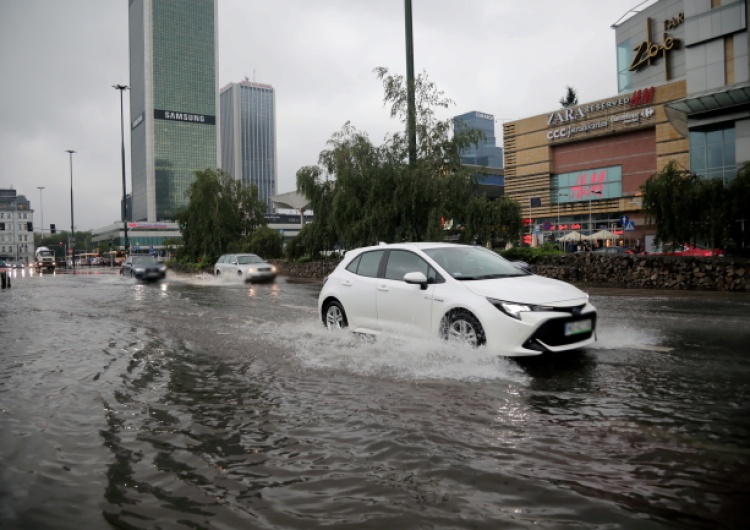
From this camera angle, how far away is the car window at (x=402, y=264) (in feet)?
25.4

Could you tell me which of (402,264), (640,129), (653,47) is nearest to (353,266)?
(402,264)

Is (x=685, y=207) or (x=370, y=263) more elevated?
(x=685, y=207)

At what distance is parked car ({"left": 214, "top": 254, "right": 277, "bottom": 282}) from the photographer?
1125 inches

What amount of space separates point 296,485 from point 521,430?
6.14 feet

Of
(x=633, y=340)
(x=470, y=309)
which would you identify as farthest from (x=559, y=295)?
(x=633, y=340)

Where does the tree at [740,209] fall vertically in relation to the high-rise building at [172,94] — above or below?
below

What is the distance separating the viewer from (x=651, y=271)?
1927cm

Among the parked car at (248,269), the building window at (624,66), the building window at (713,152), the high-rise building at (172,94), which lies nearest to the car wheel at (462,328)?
the parked car at (248,269)

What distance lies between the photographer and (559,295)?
6.73 m

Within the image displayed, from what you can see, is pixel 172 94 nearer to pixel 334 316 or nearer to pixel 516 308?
pixel 334 316

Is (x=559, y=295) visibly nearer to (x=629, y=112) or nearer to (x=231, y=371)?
(x=231, y=371)

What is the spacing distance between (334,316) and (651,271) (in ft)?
46.8

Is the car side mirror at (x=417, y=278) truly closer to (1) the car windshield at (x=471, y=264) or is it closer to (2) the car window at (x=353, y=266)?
(1) the car windshield at (x=471, y=264)

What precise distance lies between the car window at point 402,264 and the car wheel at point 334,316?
1.16m
